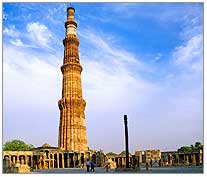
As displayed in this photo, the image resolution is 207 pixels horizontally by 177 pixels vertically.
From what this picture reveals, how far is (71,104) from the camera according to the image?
165ft

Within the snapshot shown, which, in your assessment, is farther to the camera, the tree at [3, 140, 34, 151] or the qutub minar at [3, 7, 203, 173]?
the tree at [3, 140, 34, 151]

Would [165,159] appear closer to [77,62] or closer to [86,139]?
[86,139]

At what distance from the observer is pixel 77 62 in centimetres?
5197

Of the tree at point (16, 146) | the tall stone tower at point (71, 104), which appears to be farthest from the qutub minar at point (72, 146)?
the tree at point (16, 146)

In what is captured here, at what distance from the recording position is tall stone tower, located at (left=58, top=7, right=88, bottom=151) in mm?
49406

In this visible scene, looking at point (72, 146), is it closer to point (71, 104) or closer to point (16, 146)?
point (71, 104)

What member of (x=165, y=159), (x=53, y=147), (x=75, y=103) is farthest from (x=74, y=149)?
(x=165, y=159)

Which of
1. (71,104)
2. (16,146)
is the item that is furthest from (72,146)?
(16,146)

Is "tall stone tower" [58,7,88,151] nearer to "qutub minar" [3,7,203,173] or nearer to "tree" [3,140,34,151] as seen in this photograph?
"qutub minar" [3,7,203,173]

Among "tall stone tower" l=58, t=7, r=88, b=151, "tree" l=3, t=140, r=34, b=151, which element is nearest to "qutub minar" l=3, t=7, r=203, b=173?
"tall stone tower" l=58, t=7, r=88, b=151

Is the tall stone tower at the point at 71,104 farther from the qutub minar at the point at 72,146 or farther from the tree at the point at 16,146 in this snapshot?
the tree at the point at 16,146

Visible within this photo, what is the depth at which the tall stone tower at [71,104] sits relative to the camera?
4941 centimetres

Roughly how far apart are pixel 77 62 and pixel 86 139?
10754mm

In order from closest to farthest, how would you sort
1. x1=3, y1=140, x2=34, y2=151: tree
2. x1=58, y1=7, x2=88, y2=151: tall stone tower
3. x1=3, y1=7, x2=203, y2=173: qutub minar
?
x1=3, y1=7, x2=203, y2=173: qutub minar → x1=58, y1=7, x2=88, y2=151: tall stone tower → x1=3, y1=140, x2=34, y2=151: tree
